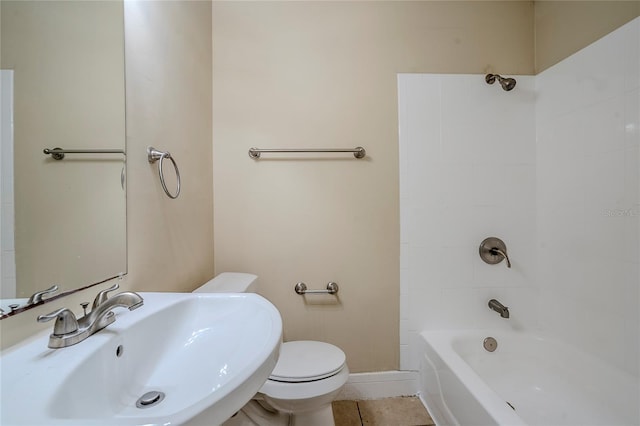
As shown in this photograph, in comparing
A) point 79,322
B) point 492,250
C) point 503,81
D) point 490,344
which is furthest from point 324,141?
point 490,344

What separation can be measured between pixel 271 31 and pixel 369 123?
773mm

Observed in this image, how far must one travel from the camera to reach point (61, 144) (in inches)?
24.9

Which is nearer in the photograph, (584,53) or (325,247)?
(584,53)

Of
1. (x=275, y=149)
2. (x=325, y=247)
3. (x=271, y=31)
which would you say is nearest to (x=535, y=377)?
(x=325, y=247)

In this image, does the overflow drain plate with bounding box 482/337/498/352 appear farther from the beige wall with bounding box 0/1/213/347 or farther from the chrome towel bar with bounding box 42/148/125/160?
the chrome towel bar with bounding box 42/148/125/160

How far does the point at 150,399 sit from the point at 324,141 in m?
1.32

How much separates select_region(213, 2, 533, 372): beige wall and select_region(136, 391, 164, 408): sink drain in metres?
0.93

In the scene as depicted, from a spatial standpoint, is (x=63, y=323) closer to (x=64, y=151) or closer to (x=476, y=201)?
(x=64, y=151)

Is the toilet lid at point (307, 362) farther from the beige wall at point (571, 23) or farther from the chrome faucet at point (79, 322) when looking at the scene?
the beige wall at point (571, 23)

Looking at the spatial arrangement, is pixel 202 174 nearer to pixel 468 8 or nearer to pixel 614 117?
pixel 468 8

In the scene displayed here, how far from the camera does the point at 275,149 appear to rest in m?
1.49

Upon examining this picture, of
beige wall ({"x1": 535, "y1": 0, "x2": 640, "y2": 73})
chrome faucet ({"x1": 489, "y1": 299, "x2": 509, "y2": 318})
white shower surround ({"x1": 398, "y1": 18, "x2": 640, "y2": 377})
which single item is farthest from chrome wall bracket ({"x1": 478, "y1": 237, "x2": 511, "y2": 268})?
beige wall ({"x1": 535, "y1": 0, "x2": 640, "y2": 73})

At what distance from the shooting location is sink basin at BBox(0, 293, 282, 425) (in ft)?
1.28

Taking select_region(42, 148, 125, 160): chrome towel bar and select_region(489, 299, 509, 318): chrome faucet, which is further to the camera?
select_region(489, 299, 509, 318): chrome faucet
